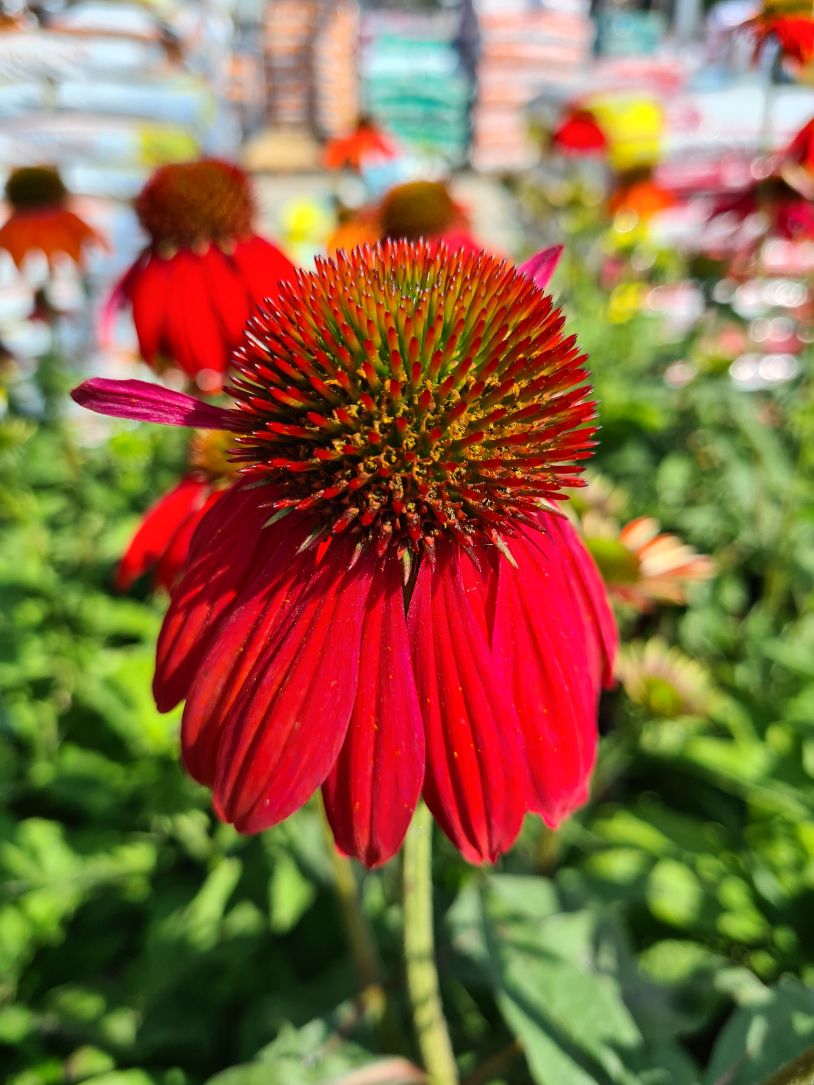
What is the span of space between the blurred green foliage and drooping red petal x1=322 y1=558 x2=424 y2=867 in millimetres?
289

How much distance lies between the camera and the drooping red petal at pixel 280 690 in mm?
470

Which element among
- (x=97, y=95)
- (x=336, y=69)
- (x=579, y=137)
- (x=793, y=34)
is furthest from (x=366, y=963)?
(x=336, y=69)

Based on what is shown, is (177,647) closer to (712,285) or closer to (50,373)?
(50,373)

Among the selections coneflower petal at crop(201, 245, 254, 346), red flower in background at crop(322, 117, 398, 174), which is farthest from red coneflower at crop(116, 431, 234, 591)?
red flower in background at crop(322, 117, 398, 174)

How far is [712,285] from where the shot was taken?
1738 millimetres

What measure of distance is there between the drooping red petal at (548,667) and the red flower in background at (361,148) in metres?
3.01

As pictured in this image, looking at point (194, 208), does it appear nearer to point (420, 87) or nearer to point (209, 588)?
point (209, 588)

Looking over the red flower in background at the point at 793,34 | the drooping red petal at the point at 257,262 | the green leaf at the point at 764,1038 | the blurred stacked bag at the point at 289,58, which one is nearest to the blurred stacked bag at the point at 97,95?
the drooping red petal at the point at 257,262

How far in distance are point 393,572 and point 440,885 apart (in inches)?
31.1

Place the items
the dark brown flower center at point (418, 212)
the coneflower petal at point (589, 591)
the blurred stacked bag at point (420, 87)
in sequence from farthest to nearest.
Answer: the blurred stacked bag at point (420, 87) < the dark brown flower center at point (418, 212) < the coneflower petal at point (589, 591)

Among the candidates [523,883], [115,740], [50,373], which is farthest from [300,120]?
[523,883]

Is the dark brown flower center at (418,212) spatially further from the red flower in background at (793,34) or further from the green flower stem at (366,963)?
the green flower stem at (366,963)

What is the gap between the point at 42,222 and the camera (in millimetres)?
1842

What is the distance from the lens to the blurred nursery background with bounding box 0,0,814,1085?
0.88 metres
